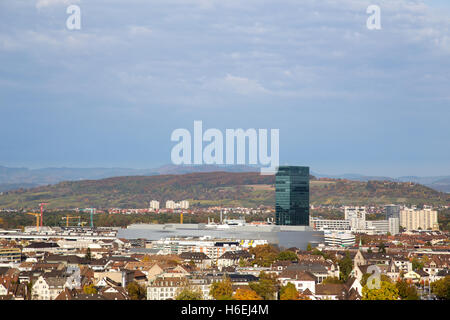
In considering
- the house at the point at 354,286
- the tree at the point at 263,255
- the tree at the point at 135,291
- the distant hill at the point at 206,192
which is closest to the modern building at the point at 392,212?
the distant hill at the point at 206,192

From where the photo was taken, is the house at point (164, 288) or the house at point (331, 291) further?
the house at point (164, 288)

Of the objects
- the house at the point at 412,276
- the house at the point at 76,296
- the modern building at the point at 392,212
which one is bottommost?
the house at the point at 412,276

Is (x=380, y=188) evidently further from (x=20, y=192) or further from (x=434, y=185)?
(x=20, y=192)

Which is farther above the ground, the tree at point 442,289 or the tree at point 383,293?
the tree at point 383,293

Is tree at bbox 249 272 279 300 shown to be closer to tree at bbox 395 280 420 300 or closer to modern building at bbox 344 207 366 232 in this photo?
tree at bbox 395 280 420 300

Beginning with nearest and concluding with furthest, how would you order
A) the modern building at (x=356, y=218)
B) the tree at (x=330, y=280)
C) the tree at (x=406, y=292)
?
the tree at (x=406, y=292) → the tree at (x=330, y=280) → the modern building at (x=356, y=218)

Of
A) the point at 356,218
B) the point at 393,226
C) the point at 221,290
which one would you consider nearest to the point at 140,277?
the point at 221,290

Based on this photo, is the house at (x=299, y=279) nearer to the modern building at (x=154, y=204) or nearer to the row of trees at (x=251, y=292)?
the row of trees at (x=251, y=292)
